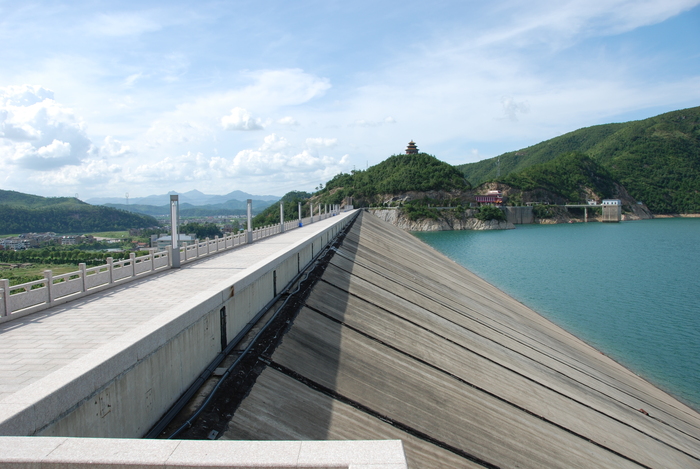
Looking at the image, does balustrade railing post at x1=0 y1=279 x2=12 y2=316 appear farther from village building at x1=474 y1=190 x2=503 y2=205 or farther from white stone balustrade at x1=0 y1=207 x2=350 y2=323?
village building at x1=474 y1=190 x2=503 y2=205

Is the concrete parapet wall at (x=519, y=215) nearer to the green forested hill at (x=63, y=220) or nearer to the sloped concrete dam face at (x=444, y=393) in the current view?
the green forested hill at (x=63, y=220)

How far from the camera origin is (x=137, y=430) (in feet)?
13.8

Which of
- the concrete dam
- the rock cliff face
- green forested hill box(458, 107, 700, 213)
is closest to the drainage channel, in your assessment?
the concrete dam

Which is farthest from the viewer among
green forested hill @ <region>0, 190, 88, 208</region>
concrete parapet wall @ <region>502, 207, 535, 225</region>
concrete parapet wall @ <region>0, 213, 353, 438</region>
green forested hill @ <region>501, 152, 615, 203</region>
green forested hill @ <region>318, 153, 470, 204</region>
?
green forested hill @ <region>501, 152, 615, 203</region>

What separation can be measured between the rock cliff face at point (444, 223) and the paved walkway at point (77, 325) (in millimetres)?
95237

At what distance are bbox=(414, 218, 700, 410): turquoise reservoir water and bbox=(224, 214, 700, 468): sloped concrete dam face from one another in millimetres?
3959

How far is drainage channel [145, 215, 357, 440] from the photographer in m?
4.61

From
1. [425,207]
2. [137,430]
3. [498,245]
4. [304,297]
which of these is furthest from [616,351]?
[425,207]

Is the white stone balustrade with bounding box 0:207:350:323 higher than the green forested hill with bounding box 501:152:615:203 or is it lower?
lower

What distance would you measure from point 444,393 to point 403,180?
386ft

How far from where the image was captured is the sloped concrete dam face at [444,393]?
233 inches

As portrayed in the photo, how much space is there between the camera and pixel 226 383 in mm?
5547

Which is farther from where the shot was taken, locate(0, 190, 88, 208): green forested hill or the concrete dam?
locate(0, 190, 88, 208): green forested hill

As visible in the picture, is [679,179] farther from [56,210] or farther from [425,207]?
[56,210]
